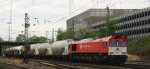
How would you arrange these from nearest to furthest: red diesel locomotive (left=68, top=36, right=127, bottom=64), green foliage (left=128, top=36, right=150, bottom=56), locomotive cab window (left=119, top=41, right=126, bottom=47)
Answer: red diesel locomotive (left=68, top=36, right=127, bottom=64)
locomotive cab window (left=119, top=41, right=126, bottom=47)
green foliage (left=128, top=36, right=150, bottom=56)

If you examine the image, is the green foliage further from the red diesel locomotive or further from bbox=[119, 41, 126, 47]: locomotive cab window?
bbox=[119, 41, 126, 47]: locomotive cab window

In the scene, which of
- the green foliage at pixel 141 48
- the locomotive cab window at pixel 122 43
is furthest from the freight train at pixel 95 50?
the green foliage at pixel 141 48

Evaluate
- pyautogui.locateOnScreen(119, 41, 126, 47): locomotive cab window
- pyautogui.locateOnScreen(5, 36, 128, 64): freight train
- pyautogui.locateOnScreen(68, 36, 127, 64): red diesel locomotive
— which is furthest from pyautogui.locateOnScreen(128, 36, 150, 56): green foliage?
pyautogui.locateOnScreen(119, 41, 126, 47): locomotive cab window

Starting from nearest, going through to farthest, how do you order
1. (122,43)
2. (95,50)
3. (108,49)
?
(108,49)
(122,43)
(95,50)

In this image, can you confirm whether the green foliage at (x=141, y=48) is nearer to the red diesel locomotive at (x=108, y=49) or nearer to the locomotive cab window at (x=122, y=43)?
the red diesel locomotive at (x=108, y=49)

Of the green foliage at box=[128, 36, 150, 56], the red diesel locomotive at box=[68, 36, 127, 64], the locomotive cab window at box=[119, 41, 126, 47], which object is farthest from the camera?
the green foliage at box=[128, 36, 150, 56]

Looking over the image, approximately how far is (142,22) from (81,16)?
71.1m

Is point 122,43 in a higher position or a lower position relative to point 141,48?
higher

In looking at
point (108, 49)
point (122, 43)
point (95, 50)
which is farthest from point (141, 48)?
point (108, 49)

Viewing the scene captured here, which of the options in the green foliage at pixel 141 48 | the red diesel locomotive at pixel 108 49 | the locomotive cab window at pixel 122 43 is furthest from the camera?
the green foliage at pixel 141 48

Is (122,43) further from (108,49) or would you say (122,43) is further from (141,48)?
(141,48)

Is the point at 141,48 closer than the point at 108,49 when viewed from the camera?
No

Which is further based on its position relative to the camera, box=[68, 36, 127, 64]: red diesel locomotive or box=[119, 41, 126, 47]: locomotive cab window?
box=[119, 41, 126, 47]: locomotive cab window

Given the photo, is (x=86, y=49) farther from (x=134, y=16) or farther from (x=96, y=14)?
(x=96, y=14)
